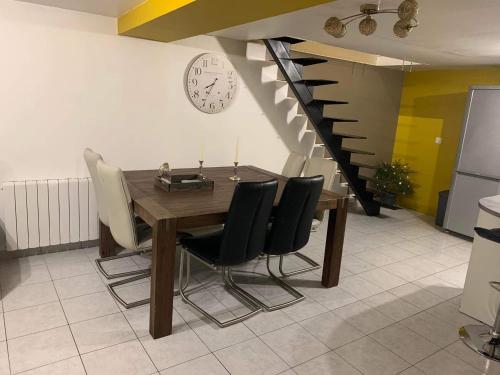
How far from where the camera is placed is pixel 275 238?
9.23 ft

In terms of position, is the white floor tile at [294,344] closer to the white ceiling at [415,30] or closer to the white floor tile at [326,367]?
the white floor tile at [326,367]

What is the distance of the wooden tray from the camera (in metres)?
2.93

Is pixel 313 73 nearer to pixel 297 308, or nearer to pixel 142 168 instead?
pixel 142 168

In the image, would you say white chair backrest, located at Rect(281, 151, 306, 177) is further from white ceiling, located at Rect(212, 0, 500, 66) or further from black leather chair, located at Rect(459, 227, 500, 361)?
black leather chair, located at Rect(459, 227, 500, 361)

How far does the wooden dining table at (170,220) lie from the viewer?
7.56ft

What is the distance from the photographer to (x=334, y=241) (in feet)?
10.3

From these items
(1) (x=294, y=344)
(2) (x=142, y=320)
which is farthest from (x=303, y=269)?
(2) (x=142, y=320)

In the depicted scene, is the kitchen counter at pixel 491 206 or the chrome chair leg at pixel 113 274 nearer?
the kitchen counter at pixel 491 206

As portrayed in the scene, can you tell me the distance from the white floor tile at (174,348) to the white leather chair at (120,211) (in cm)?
45

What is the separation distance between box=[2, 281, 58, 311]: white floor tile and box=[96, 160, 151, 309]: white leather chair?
44cm

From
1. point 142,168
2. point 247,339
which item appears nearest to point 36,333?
point 247,339

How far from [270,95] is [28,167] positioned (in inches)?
108

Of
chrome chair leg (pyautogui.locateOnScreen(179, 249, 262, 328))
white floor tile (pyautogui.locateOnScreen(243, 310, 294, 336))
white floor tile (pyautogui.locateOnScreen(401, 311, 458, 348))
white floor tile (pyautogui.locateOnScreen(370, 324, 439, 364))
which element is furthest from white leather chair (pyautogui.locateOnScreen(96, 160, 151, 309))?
white floor tile (pyautogui.locateOnScreen(401, 311, 458, 348))

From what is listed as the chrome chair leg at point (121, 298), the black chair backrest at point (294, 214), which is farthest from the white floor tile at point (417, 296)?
the chrome chair leg at point (121, 298)
